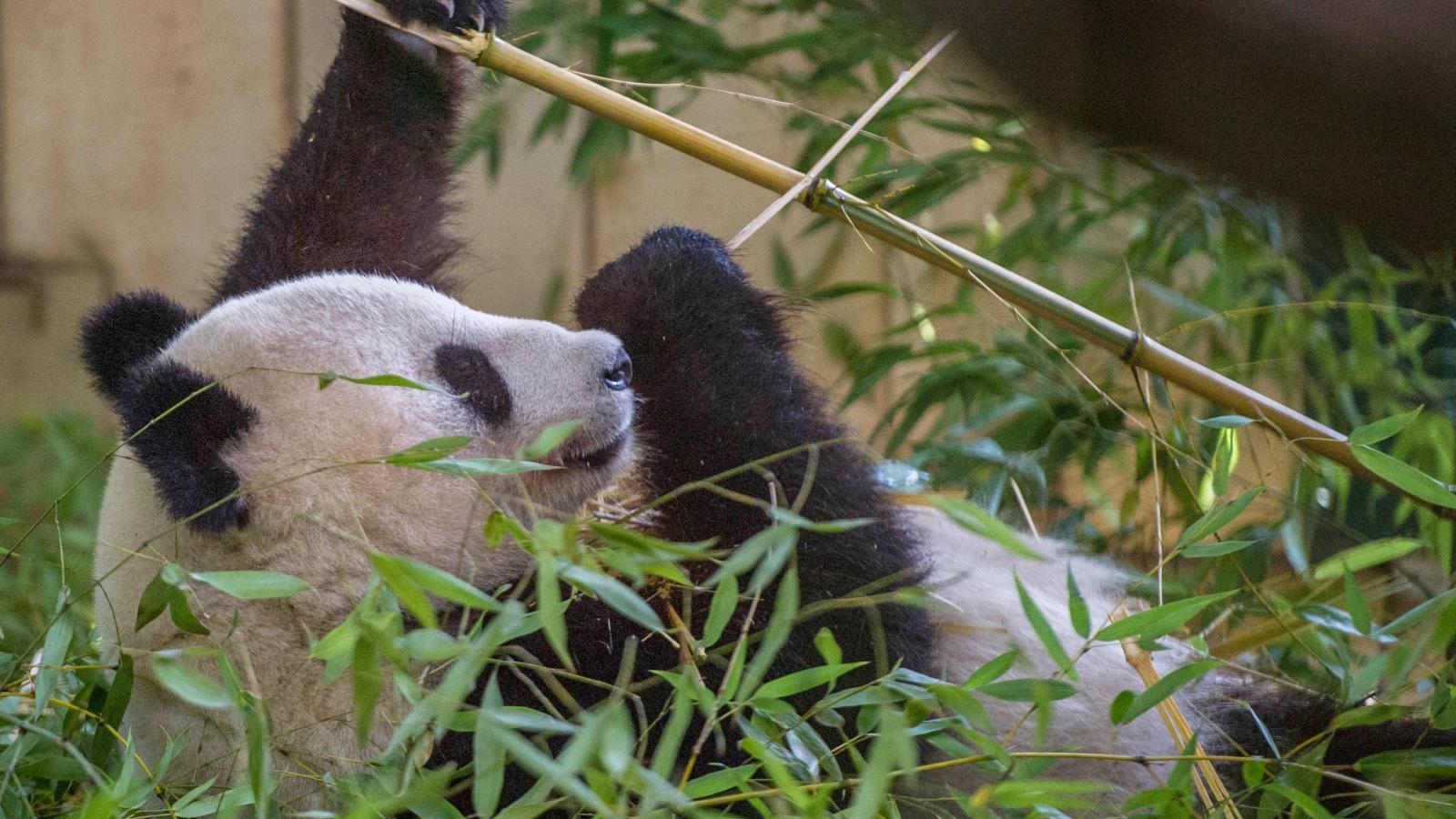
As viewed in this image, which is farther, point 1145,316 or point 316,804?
point 1145,316

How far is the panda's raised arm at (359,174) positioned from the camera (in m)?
1.67

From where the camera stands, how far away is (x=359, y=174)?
1.70 m

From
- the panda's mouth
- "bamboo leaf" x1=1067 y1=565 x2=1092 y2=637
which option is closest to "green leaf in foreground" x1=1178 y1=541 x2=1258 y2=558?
"bamboo leaf" x1=1067 y1=565 x2=1092 y2=637

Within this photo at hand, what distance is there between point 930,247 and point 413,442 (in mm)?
573

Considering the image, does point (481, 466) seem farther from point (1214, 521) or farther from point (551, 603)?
point (1214, 521)

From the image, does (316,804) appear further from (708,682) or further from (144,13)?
(144,13)

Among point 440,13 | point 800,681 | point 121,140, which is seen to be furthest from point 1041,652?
point 121,140

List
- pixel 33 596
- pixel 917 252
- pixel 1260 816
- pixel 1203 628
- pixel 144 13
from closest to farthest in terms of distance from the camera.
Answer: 1. pixel 1260 816
2. pixel 917 252
3. pixel 1203 628
4. pixel 33 596
5. pixel 144 13

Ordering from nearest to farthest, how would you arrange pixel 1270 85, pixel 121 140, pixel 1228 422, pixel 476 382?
pixel 1270 85, pixel 1228 422, pixel 476 382, pixel 121 140

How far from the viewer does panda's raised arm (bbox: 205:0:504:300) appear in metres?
1.67

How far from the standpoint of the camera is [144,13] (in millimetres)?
3877

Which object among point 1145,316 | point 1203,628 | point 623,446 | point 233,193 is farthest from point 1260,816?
point 233,193

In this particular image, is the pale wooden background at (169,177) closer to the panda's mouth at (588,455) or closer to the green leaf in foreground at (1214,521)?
the panda's mouth at (588,455)

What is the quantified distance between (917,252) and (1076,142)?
2.43 feet
